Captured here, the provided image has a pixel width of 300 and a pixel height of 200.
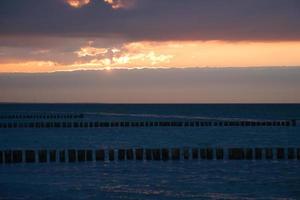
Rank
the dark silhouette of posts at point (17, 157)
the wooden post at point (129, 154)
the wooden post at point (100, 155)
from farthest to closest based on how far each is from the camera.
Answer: the wooden post at point (129, 154) → the wooden post at point (100, 155) → the dark silhouette of posts at point (17, 157)

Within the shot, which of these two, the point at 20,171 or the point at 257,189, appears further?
the point at 20,171

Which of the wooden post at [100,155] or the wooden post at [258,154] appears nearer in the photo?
the wooden post at [100,155]

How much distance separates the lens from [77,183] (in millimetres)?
37469

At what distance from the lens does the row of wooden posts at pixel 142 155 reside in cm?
4706

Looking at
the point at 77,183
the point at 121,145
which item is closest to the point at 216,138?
the point at 121,145

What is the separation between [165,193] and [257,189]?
540 centimetres

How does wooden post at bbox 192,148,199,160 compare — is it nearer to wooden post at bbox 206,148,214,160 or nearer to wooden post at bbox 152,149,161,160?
wooden post at bbox 206,148,214,160

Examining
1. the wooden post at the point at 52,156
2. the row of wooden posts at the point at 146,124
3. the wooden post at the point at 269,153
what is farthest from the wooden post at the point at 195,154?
the row of wooden posts at the point at 146,124

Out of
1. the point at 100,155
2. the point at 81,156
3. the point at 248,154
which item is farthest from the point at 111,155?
the point at 248,154

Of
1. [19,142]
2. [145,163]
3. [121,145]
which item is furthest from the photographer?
[19,142]

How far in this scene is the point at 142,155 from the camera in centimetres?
4794

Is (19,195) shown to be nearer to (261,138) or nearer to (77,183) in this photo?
(77,183)

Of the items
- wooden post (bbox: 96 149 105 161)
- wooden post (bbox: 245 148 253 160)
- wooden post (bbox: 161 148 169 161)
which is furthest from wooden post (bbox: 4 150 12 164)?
wooden post (bbox: 245 148 253 160)

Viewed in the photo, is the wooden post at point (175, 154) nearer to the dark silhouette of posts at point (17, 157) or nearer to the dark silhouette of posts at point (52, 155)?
the dark silhouette of posts at point (52, 155)
